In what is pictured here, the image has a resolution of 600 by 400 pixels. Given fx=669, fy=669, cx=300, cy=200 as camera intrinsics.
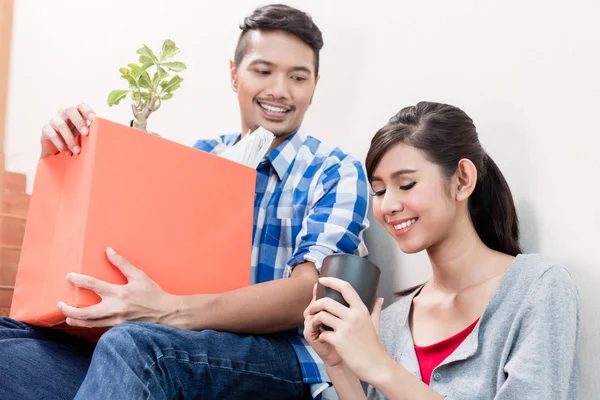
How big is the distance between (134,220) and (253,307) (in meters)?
0.25

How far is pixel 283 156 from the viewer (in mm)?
1496

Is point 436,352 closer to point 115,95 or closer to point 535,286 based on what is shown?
point 535,286

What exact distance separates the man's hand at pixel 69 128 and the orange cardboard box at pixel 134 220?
22 millimetres

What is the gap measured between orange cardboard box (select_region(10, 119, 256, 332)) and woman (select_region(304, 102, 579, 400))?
0.86 ft

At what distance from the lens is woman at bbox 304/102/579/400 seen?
90 cm

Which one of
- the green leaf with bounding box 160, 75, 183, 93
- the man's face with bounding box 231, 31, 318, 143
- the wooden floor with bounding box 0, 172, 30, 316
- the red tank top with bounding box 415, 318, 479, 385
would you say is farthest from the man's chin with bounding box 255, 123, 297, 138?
the wooden floor with bounding box 0, 172, 30, 316

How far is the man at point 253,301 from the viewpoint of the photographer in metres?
0.99

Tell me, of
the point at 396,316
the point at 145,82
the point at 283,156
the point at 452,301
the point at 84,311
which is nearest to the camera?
the point at 84,311

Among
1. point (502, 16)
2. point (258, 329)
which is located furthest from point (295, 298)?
point (502, 16)

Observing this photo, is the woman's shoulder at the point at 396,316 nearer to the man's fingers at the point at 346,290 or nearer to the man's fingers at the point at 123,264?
the man's fingers at the point at 346,290

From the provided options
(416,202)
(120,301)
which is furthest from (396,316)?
(120,301)

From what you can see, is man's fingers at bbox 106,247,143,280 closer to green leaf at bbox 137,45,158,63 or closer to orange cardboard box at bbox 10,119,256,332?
orange cardboard box at bbox 10,119,256,332

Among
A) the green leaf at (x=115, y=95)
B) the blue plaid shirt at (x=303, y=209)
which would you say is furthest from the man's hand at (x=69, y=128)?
the blue plaid shirt at (x=303, y=209)

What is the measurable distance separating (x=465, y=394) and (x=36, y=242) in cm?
79
